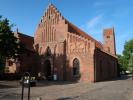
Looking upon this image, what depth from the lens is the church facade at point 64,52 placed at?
42750 mm

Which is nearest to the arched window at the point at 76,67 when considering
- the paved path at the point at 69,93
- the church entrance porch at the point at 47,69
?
the church entrance porch at the point at 47,69

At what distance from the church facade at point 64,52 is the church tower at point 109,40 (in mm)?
21918

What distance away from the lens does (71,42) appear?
4447 centimetres

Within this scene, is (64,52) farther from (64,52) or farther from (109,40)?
(109,40)

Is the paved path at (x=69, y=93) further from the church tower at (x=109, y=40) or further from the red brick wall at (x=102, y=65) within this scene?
the church tower at (x=109, y=40)

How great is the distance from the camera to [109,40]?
239 feet

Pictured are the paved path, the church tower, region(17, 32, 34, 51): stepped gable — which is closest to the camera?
the paved path

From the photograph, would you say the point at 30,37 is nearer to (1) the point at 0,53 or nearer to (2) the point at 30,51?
(2) the point at 30,51

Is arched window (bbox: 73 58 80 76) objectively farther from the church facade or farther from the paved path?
the paved path

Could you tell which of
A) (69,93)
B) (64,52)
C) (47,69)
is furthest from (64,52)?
(69,93)

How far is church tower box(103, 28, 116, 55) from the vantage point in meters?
72.5

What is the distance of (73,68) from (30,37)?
60.5ft

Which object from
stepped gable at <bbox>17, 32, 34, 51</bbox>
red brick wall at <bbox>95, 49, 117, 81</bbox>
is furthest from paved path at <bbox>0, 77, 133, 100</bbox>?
stepped gable at <bbox>17, 32, 34, 51</bbox>

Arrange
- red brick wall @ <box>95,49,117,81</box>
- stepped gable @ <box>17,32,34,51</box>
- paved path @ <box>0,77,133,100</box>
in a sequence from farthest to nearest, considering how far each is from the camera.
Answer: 1. stepped gable @ <box>17,32,34,51</box>
2. red brick wall @ <box>95,49,117,81</box>
3. paved path @ <box>0,77,133,100</box>
